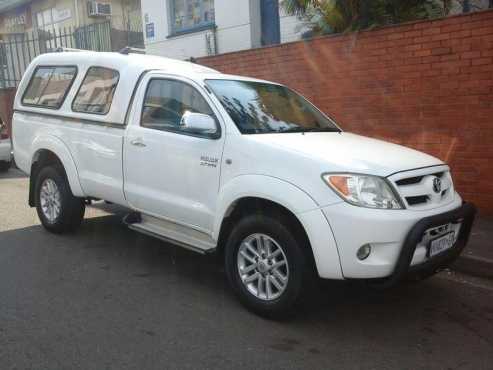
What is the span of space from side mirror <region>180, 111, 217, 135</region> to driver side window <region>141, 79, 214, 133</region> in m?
0.20

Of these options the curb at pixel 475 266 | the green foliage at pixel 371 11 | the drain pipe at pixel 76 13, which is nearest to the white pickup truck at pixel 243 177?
the curb at pixel 475 266

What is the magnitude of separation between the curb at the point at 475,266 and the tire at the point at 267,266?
2.12m

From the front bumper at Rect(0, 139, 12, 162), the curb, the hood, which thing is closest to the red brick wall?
the curb

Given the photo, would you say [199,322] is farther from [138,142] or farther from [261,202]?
[138,142]

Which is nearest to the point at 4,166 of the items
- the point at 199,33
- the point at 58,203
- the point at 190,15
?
the point at 199,33

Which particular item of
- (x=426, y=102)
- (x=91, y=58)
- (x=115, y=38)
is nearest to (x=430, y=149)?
(x=426, y=102)

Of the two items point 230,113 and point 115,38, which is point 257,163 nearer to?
point 230,113

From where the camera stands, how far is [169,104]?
4703mm

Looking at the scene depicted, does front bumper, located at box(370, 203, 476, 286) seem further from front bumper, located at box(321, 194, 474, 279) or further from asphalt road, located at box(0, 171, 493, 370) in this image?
asphalt road, located at box(0, 171, 493, 370)

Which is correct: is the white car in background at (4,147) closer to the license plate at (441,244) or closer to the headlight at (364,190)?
the headlight at (364,190)

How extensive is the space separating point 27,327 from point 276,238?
1.82 m

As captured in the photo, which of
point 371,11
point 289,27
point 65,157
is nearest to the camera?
point 65,157

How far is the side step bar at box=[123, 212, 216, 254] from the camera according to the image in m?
4.27

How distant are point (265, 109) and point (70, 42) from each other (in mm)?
12578
